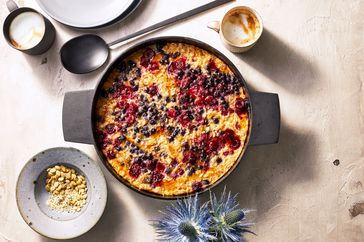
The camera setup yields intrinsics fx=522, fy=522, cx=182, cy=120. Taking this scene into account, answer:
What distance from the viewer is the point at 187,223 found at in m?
2.58

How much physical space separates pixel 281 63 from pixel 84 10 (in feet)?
3.89

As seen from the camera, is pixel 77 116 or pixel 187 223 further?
pixel 77 116

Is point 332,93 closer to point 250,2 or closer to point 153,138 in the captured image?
point 250,2

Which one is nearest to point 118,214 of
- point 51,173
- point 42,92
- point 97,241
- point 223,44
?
point 97,241

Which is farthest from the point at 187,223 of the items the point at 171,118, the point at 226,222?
the point at 171,118

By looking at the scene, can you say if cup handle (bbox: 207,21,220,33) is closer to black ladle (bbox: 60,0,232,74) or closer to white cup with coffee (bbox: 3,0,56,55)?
black ladle (bbox: 60,0,232,74)

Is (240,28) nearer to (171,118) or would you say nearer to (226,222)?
(171,118)

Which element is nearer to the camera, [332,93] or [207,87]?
[207,87]

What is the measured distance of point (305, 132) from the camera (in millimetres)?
3027

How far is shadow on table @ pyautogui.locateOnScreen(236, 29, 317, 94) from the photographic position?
3.02 meters

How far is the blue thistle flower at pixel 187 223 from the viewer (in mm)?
2580

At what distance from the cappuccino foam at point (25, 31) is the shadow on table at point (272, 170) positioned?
4.46 ft

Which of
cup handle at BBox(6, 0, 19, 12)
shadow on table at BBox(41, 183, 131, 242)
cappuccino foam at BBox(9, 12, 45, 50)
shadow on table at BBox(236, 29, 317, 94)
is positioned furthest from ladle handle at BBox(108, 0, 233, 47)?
shadow on table at BBox(41, 183, 131, 242)

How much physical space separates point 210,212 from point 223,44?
37.7 inches
